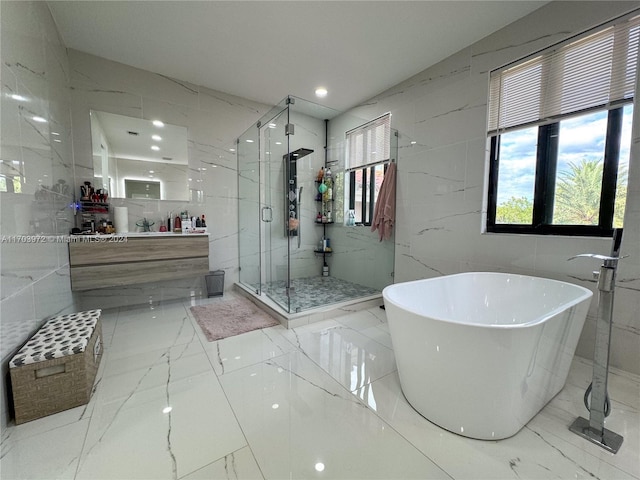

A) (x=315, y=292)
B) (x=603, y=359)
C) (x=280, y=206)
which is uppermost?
(x=280, y=206)

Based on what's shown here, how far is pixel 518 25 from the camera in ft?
6.81

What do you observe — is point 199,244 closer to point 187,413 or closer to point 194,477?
point 187,413

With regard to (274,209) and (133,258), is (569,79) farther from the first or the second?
(133,258)

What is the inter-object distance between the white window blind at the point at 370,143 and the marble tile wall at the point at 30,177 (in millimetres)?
3024

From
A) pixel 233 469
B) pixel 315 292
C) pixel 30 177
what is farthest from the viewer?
pixel 315 292

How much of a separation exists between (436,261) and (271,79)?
2.77 meters

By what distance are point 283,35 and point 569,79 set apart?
2.28m

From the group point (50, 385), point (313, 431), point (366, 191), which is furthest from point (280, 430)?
point (366, 191)

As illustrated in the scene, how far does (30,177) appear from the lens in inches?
61.2

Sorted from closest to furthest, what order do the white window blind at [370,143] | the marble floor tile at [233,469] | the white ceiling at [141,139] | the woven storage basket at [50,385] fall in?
the marble floor tile at [233,469]
the woven storage basket at [50,385]
the white ceiling at [141,139]
the white window blind at [370,143]

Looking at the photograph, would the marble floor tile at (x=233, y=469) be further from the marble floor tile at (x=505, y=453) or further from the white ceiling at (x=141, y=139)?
the white ceiling at (x=141, y=139)

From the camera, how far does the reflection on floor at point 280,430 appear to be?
3.42 ft

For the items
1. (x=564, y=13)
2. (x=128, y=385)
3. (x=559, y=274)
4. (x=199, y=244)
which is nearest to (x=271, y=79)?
(x=199, y=244)

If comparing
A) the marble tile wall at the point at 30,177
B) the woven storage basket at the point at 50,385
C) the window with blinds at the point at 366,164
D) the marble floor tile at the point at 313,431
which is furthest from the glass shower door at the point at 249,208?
the woven storage basket at the point at 50,385
